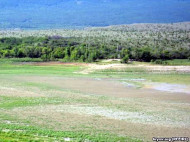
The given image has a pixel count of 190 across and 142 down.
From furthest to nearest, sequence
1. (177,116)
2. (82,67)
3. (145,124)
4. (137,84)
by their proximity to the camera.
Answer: (82,67), (137,84), (177,116), (145,124)

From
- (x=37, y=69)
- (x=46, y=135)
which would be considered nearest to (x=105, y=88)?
(x=46, y=135)

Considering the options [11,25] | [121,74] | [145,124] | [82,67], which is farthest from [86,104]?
[11,25]

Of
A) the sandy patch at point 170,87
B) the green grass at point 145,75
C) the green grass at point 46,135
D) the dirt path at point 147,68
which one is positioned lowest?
the green grass at point 46,135

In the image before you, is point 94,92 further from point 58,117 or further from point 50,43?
point 50,43

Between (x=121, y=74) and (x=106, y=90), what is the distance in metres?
11.4

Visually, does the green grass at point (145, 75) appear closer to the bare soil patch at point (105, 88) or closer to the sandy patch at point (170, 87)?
the sandy patch at point (170, 87)

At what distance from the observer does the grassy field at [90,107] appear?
814 inches

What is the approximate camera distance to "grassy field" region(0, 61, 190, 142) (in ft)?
67.8

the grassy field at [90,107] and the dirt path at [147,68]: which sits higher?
the dirt path at [147,68]

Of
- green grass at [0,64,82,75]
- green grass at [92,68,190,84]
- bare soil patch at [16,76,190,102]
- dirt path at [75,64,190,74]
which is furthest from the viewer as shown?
dirt path at [75,64,190,74]

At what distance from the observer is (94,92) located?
3375cm

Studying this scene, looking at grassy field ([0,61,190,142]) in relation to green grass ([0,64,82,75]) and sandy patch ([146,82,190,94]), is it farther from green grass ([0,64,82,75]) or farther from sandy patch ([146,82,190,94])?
green grass ([0,64,82,75])

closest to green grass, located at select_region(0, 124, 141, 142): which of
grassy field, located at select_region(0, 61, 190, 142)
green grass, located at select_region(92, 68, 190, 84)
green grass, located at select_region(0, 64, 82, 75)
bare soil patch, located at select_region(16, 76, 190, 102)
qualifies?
grassy field, located at select_region(0, 61, 190, 142)

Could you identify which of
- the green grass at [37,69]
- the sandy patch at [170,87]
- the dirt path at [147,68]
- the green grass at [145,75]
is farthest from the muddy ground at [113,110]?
the dirt path at [147,68]
